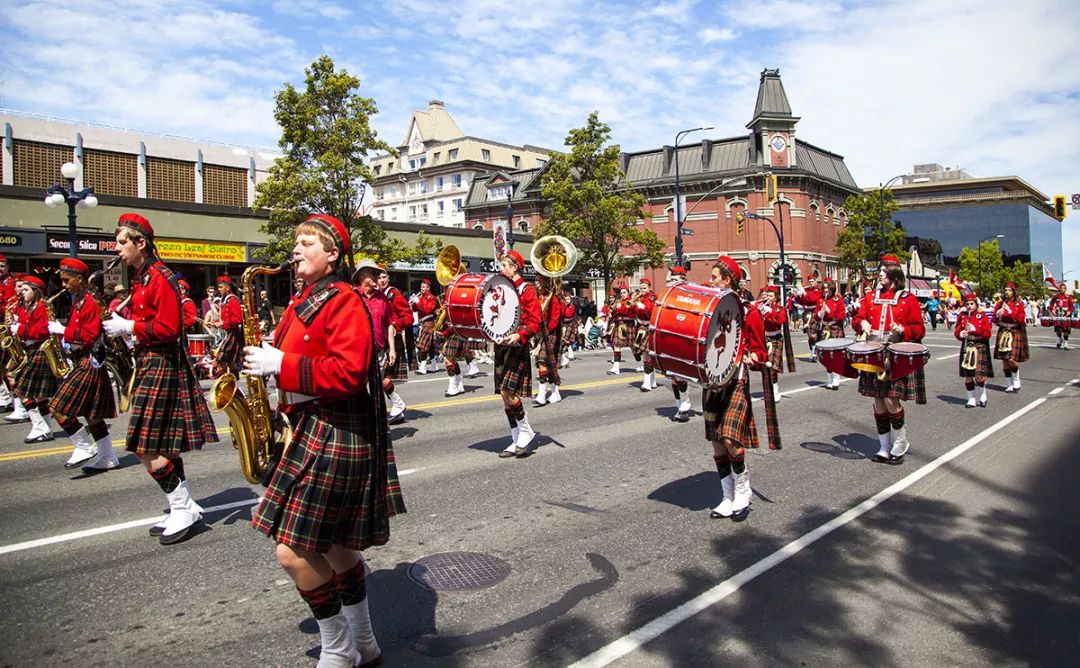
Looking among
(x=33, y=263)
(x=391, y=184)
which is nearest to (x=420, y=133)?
(x=391, y=184)

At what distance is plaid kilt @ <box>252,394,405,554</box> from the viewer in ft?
10.6

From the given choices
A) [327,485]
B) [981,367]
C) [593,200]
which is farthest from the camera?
[593,200]

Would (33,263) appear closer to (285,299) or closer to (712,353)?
(285,299)

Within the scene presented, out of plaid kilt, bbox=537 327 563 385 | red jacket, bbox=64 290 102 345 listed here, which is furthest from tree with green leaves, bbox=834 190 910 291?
red jacket, bbox=64 290 102 345

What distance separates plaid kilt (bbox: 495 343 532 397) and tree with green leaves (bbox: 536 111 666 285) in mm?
25470

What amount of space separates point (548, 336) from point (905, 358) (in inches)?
193

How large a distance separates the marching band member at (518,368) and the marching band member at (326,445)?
467cm

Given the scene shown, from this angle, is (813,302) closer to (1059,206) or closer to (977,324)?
(977,324)

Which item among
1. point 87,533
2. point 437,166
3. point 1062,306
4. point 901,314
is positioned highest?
point 437,166

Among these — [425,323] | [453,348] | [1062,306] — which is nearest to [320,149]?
[425,323]

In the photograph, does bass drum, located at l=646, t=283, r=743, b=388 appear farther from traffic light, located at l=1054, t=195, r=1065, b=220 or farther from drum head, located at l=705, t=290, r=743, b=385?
traffic light, located at l=1054, t=195, r=1065, b=220

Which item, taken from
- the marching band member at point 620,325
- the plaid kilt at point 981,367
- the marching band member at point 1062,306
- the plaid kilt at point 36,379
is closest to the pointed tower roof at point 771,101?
the marching band member at point 1062,306

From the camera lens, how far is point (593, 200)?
33844 millimetres

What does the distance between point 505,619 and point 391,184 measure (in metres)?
87.5
